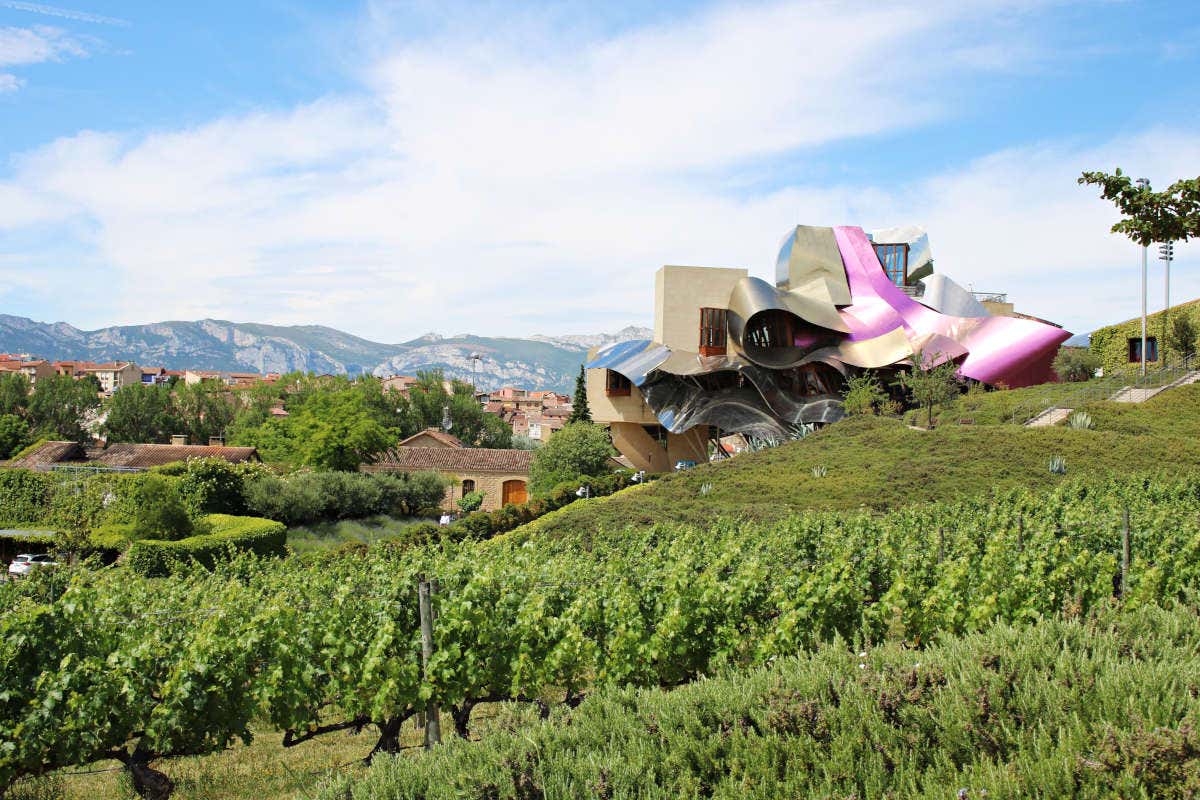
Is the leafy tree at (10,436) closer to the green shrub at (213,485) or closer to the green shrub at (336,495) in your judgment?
the green shrub at (213,485)

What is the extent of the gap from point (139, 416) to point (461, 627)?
6717 centimetres

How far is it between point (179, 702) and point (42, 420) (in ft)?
228

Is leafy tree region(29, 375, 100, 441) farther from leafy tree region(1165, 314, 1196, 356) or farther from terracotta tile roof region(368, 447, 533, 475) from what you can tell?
leafy tree region(1165, 314, 1196, 356)

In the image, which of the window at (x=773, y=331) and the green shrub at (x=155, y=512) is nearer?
the green shrub at (x=155, y=512)

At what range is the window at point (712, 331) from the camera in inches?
1598

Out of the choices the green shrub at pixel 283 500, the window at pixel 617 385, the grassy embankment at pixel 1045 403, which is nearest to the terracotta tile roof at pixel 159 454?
the green shrub at pixel 283 500

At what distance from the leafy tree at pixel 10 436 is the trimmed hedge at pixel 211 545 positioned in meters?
39.4

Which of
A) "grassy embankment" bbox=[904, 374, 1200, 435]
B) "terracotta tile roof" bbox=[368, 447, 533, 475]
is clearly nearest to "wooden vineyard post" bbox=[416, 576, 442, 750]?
"grassy embankment" bbox=[904, 374, 1200, 435]

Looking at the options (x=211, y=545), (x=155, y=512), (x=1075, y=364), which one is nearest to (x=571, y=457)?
(x=211, y=545)

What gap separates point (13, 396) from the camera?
205 ft

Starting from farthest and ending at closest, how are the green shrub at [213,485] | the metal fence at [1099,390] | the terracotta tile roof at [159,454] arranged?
the terracotta tile roof at [159,454]
the green shrub at [213,485]
the metal fence at [1099,390]

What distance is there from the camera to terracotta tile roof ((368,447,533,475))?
136ft

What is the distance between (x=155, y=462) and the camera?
41531 millimetres

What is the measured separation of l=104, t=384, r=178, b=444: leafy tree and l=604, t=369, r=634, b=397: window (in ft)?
137
